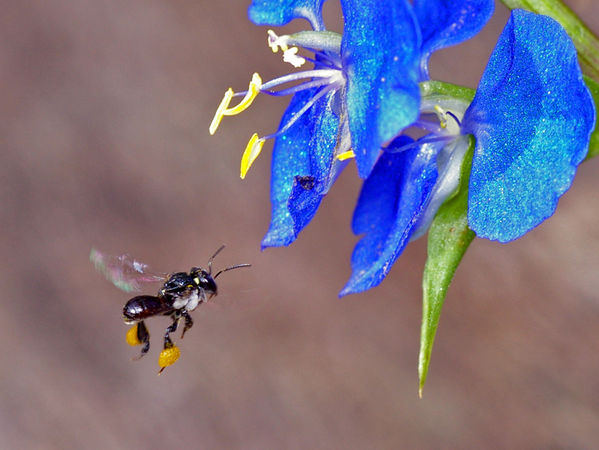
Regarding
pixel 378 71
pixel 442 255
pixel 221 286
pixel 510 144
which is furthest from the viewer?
pixel 221 286

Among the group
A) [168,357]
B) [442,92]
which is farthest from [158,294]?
[442,92]

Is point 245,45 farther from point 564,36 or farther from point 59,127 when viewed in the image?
point 564,36

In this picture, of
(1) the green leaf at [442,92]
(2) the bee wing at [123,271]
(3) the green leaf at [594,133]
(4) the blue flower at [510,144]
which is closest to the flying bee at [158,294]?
(2) the bee wing at [123,271]

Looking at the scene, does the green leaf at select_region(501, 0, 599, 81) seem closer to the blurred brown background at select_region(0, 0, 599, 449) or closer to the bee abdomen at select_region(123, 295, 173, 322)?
the bee abdomen at select_region(123, 295, 173, 322)

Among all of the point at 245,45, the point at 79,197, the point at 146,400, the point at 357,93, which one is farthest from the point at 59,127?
the point at 357,93

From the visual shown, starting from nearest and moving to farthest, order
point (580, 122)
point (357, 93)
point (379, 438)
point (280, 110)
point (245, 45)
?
point (580, 122), point (357, 93), point (379, 438), point (280, 110), point (245, 45)

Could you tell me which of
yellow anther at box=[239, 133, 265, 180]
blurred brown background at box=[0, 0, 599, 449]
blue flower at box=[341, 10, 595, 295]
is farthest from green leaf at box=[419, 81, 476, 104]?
blurred brown background at box=[0, 0, 599, 449]

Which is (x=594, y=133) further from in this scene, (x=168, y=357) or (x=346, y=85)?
(x=168, y=357)
